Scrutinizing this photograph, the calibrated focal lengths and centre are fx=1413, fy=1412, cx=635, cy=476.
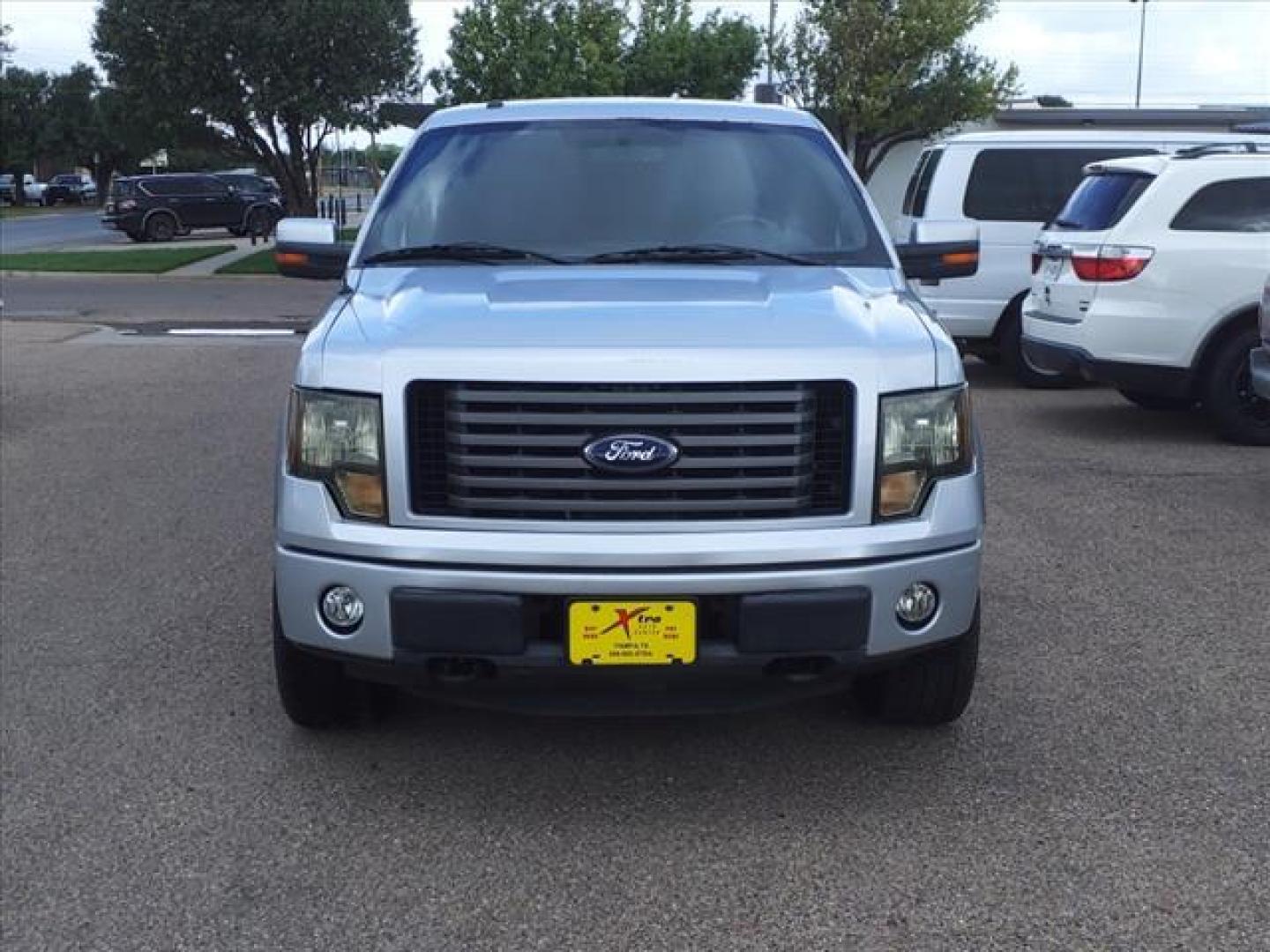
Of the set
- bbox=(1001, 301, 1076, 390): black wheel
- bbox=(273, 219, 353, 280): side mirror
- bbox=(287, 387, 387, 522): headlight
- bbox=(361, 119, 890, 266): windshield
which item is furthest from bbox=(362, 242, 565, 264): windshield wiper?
bbox=(1001, 301, 1076, 390): black wheel

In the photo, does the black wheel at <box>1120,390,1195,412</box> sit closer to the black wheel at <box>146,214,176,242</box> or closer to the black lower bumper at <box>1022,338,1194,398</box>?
the black lower bumper at <box>1022,338,1194,398</box>

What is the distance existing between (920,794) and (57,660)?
3002 millimetres

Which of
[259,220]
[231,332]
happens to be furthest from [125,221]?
[231,332]

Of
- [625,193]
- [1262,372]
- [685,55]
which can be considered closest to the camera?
[625,193]

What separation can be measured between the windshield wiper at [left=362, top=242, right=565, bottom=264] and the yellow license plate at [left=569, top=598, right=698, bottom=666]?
1.46 meters

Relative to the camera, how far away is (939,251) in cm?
514

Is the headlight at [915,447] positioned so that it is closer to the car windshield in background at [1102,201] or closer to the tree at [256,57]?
the car windshield in background at [1102,201]

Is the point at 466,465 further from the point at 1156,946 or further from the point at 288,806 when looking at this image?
the point at 1156,946

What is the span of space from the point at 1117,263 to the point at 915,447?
5.88 m

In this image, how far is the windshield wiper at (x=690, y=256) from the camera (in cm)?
449

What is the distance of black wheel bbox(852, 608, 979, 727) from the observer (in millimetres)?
3980

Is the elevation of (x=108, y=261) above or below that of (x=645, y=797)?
below

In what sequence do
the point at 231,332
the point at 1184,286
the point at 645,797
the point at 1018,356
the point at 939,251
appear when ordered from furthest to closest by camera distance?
the point at 231,332, the point at 1018,356, the point at 1184,286, the point at 939,251, the point at 645,797

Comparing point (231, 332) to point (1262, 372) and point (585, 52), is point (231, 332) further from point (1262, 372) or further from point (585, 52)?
point (585, 52)
